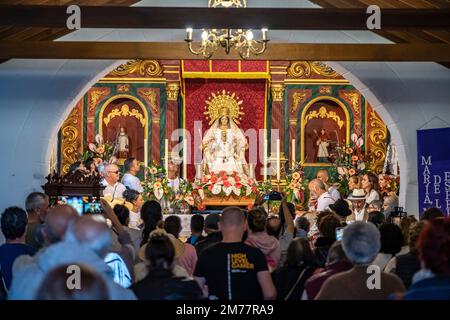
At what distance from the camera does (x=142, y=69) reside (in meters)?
19.4

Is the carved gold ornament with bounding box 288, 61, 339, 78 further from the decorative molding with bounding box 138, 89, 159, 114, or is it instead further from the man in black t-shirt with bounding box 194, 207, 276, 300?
the man in black t-shirt with bounding box 194, 207, 276, 300

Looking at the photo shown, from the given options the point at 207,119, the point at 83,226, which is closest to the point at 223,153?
the point at 207,119

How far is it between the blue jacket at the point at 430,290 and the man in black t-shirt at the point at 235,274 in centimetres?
148

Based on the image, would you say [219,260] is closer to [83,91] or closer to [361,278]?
[361,278]

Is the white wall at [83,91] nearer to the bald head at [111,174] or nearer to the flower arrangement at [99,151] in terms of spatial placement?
the bald head at [111,174]

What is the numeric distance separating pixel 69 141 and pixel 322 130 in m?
5.27

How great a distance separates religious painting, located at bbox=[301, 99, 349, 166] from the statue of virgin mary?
58.7 inches

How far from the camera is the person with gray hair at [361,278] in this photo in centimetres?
490

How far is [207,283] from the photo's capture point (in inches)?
230

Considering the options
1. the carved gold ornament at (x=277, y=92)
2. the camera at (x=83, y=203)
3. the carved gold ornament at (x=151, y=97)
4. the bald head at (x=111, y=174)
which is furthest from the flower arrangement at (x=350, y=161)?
the camera at (x=83, y=203)

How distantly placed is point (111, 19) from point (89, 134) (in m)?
8.70

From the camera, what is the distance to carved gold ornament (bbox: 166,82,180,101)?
19.1m

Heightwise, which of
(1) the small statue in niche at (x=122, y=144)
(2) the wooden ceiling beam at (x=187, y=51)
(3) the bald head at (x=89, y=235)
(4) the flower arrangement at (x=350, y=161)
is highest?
(2) the wooden ceiling beam at (x=187, y=51)
